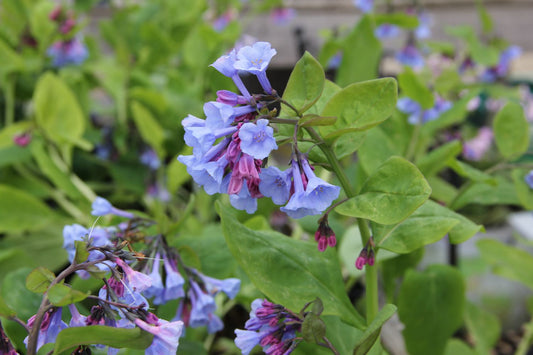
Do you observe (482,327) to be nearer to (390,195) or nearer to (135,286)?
(390,195)

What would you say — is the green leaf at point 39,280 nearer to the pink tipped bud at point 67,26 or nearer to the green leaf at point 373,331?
the green leaf at point 373,331

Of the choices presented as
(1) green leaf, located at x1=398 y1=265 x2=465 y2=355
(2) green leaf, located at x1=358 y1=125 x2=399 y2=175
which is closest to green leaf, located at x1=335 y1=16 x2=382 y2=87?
(2) green leaf, located at x1=358 y1=125 x2=399 y2=175

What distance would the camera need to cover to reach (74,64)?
1229mm

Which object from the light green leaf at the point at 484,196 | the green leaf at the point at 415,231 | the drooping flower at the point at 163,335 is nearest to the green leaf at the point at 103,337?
the drooping flower at the point at 163,335

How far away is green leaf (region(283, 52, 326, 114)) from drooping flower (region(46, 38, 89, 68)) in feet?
3.05

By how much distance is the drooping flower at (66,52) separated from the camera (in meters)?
1.19

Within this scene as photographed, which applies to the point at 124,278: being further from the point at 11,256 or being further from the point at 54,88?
the point at 54,88

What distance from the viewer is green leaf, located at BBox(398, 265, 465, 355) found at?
0.62 meters

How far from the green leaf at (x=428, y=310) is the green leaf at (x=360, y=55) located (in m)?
0.41

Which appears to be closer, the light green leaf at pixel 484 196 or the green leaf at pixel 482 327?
the light green leaf at pixel 484 196

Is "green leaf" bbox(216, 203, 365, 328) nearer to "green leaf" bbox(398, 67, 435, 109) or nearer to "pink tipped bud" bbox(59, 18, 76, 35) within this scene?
"green leaf" bbox(398, 67, 435, 109)

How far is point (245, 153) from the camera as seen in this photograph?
1.19ft

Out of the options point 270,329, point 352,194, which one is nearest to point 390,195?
point 352,194

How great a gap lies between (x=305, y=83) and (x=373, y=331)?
→ 0.62 feet
